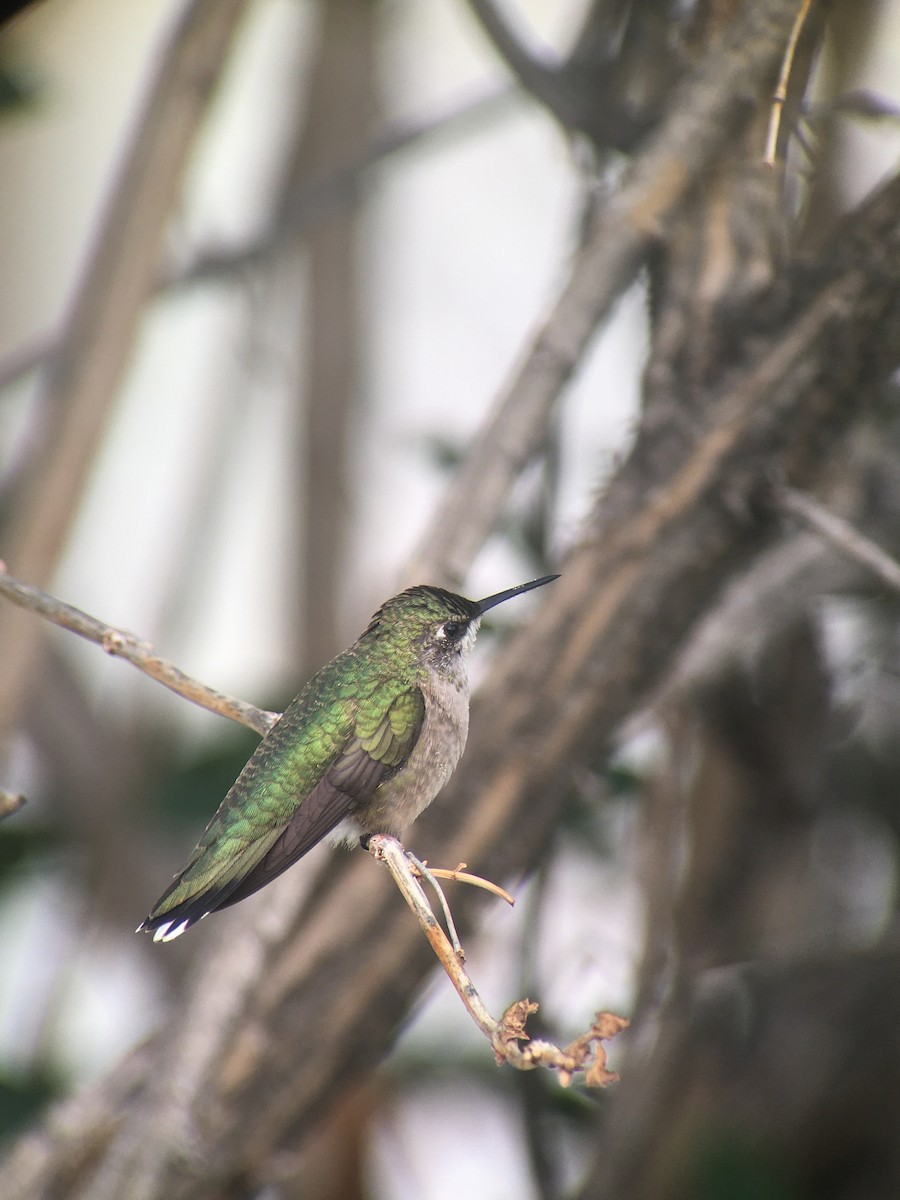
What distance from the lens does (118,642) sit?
102cm

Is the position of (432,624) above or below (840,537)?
above

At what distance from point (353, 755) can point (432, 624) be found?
0.64 ft

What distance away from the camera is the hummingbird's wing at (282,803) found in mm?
925

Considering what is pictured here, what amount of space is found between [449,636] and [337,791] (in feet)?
0.88

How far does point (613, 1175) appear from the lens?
2645 mm

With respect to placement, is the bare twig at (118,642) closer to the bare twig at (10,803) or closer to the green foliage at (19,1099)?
the bare twig at (10,803)

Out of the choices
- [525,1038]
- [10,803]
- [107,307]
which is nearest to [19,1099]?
[107,307]

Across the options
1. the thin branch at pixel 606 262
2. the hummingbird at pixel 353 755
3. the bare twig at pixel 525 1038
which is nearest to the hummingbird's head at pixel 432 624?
the hummingbird at pixel 353 755

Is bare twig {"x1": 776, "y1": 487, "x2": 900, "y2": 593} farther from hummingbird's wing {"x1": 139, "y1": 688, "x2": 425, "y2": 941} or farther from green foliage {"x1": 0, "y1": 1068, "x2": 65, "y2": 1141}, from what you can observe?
green foliage {"x1": 0, "y1": 1068, "x2": 65, "y2": 1141}

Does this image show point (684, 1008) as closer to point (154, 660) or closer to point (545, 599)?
point (545, 599)

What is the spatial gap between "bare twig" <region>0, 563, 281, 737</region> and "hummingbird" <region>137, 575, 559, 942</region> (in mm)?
73

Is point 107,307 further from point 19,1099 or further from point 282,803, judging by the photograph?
point 19,1099

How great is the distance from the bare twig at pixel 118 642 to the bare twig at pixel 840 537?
98 cm

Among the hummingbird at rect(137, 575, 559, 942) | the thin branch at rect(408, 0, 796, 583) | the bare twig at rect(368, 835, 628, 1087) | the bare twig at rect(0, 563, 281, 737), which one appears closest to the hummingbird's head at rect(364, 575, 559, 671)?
the hummingbird at rect(137, 575, 559, 942)
